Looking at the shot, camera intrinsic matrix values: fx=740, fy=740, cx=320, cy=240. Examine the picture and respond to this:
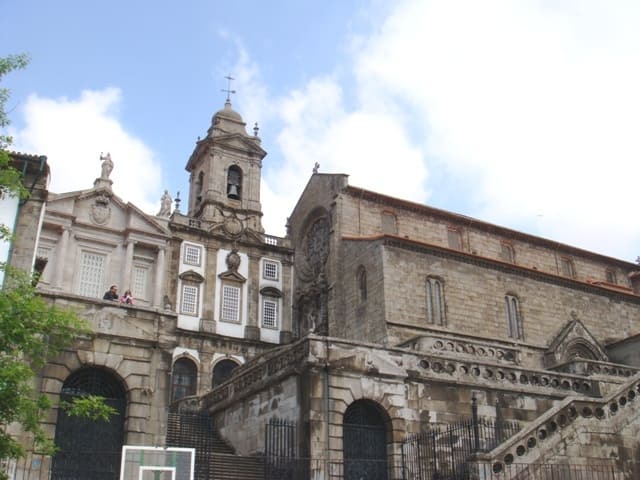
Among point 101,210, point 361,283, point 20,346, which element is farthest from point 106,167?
point 20,346

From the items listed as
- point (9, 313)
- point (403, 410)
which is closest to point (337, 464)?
point (403, 410)

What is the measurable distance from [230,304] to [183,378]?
5.28m

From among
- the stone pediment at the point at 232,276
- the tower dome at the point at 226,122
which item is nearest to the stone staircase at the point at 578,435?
the stone pediment at the point at 232,276

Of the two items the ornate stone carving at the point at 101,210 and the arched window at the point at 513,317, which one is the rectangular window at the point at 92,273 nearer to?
the ornate stone carving at the point at 101,210

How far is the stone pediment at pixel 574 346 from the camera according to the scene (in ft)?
107

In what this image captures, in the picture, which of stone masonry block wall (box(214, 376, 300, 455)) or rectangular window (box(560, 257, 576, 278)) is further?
rectangular window (box(560, 257, 576, 278))

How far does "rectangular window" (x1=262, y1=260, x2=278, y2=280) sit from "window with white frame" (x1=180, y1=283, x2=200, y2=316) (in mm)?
4354

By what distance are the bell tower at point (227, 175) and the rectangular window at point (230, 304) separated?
13.9ft

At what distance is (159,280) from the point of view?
125 ft

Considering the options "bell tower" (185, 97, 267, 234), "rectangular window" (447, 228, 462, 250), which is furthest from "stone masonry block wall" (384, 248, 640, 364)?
"bell tower" (185, 97, 267, 234)

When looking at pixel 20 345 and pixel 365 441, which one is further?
pixel 365 441

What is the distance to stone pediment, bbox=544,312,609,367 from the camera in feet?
107

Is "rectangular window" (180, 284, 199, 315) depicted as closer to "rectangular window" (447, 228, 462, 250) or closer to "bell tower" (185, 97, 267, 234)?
"bell tower" (185, 97, 267, 234)

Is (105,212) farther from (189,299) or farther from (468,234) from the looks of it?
(468,234)
